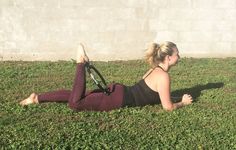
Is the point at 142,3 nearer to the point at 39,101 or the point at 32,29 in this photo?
the point at 32,29

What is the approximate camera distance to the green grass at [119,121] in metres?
6.08

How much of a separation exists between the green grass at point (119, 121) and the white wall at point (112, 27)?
5.99 ft

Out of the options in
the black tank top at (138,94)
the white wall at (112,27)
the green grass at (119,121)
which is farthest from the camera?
the white wall at (112,27)

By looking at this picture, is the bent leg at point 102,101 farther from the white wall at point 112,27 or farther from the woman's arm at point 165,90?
the white wall at point 112,27

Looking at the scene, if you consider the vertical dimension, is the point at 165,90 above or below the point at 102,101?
above

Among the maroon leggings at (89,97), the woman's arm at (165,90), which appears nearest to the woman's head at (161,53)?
the woman's arm at (165,90)

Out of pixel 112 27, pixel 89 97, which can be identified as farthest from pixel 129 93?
pixel 112 27

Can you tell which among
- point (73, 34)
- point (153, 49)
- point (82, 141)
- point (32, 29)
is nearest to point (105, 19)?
point (73, 34)

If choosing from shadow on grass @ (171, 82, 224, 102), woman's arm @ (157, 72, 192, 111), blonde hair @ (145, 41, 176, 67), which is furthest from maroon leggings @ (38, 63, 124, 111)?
shadow on grass @ (171, 82, 224, 102)

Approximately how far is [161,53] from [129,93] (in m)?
0.72

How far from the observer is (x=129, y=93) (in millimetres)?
7410

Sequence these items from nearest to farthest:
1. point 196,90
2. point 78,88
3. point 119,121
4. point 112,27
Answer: point 119,121, point 78,88, point 196,90, point 112,27

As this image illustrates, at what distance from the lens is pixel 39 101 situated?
24.7 feet

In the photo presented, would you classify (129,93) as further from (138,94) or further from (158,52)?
(158,52)
